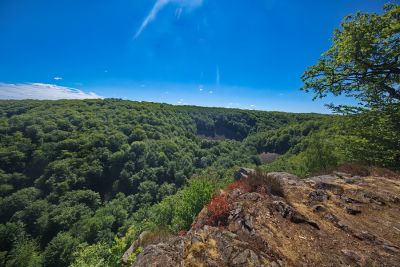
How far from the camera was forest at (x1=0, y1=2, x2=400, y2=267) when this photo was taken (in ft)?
39.7

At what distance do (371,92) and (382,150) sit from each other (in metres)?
3.98

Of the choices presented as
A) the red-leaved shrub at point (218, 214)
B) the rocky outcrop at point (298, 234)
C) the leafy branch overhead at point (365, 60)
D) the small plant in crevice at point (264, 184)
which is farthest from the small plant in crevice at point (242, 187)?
the leafy branch overhead at point (365, 60)

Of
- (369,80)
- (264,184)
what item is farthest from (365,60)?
(264,184)

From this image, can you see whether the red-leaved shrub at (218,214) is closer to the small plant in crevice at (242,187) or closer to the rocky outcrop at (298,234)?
the rocky outcrop at (298,234)

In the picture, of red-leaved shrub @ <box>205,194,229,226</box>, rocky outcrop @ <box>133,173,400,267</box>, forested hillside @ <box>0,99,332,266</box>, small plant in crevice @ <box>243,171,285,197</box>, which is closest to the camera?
rocky outcrop @ <box>133,173,400,267</box>

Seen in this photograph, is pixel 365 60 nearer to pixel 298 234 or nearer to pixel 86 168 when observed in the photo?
pixel 298 234

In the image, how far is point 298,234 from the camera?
7.31 metres

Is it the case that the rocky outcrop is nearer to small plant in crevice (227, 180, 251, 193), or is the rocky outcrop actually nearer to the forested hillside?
small plant in crevice (227, 180, 251, 193)

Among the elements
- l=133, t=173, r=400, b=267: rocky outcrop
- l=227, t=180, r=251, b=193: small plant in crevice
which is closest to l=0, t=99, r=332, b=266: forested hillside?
l=227, t=180, r=251, b=193: small plant in crevice

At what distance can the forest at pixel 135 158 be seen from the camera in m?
12.1

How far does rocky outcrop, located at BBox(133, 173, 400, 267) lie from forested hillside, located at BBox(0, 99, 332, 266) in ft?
34.4

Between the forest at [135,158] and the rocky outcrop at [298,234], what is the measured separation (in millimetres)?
4638

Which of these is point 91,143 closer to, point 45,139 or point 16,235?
point 45,139

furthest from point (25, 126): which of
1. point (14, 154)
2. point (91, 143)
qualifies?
point (91, 143)
